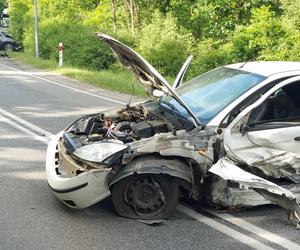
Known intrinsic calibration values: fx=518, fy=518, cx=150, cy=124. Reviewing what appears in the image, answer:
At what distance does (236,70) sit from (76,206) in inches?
92.9

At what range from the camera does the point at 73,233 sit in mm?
4516

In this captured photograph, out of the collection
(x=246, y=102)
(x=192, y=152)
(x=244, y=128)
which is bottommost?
(x=192, y=152)

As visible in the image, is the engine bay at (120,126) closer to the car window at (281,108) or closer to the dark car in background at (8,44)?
the car window at (281,108)

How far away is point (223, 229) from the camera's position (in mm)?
4691

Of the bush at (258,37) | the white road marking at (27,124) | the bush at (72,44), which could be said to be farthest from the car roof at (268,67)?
the bush at (72,44)

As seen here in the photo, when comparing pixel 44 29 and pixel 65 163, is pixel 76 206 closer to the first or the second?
pixel 65 163

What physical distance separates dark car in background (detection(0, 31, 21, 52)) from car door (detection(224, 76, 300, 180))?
3085 cm

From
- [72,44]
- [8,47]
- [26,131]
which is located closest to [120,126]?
[26,131]

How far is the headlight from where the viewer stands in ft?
15.3

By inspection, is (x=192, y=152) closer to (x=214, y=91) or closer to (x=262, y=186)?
(x=262, y=186)

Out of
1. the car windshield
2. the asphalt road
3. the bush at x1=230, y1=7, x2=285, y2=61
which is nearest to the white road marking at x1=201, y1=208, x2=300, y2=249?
the asphalt road

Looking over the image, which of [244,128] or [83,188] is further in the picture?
[244,128]

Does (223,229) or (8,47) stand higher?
(8,47)

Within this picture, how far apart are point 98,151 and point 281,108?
1980 mm
